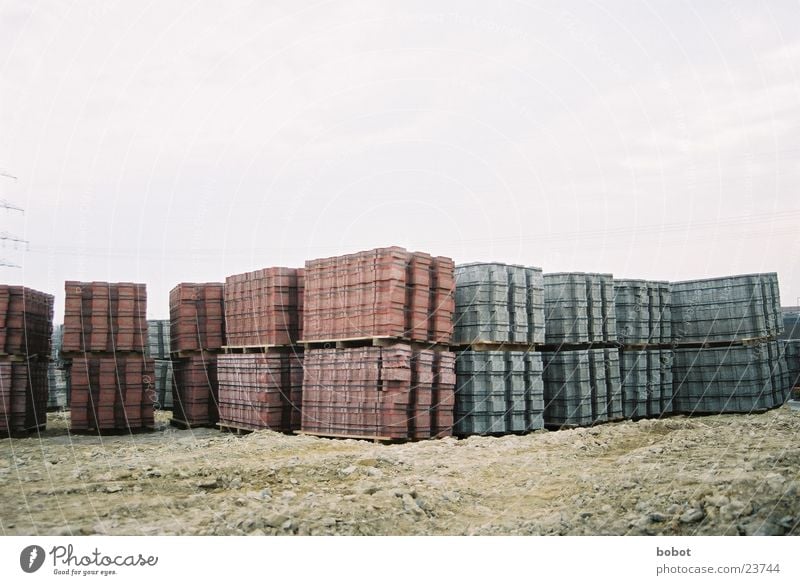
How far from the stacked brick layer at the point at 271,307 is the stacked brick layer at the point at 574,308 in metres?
5.61

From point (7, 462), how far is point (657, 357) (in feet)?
46.6

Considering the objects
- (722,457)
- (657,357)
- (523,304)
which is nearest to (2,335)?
(523,304)

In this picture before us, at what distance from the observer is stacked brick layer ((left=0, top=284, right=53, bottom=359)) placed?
14656 millimetres

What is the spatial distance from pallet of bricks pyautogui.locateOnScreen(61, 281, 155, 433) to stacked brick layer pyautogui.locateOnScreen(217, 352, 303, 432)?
8.54ft

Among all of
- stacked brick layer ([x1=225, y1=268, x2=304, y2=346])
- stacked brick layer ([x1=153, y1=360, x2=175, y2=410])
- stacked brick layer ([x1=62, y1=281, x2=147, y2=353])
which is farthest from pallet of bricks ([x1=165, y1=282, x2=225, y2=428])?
stacked brick layer ([x1=153, y1=360, x2=175, y2=410])

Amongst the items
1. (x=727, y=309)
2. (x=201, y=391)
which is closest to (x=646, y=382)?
(x=727, y=309)

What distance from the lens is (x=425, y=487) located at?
25.5 feet

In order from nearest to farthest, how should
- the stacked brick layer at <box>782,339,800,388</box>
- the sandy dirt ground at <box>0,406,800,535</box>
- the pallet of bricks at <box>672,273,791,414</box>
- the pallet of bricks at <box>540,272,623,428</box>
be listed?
1. the sandy dirt ground at <box>0,406,800,535</box>
2. the pallet of bricks at <box>540,272,623,428</box>
3. the pallet of bricks at <box>672,273,791,414</box>
4. the stacked brick layer at <box>782,339,800,388</box>

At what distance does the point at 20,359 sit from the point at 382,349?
28.8ft

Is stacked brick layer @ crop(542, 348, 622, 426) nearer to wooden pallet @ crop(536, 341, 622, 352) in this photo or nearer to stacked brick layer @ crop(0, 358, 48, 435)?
wooden pallet @ crop(536, 341, 622, 352)

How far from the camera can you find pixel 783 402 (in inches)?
681

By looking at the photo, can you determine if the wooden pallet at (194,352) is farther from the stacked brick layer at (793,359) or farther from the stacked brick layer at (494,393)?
the stacked brick layer at (793,359)

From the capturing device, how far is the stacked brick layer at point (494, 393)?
12.8 metres
